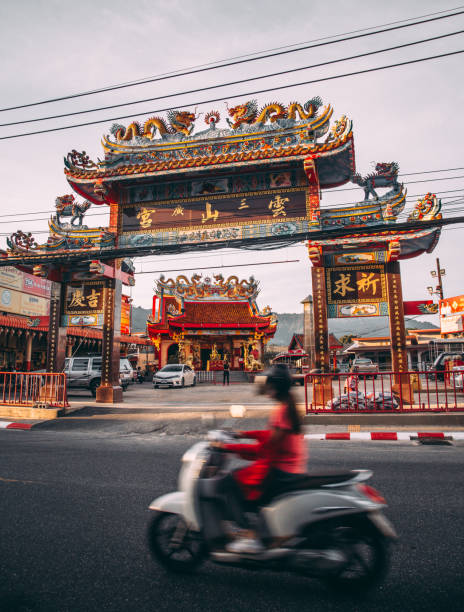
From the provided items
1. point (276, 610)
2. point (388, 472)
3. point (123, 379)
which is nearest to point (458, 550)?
point (276, 610)

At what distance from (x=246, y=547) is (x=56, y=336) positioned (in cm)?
1494

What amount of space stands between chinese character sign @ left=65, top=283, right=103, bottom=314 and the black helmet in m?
13.8

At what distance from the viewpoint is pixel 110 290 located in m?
15.7

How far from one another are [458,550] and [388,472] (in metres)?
2.48

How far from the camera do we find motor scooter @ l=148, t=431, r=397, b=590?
8.87ft

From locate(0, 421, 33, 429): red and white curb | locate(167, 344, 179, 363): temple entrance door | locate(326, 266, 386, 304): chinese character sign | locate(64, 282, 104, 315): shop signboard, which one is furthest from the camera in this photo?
locate(167, 344, 179, 363): temple entrance door

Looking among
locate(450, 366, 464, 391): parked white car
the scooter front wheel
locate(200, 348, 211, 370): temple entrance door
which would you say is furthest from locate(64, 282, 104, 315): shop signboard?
locate(200, 348, 211, 370): temple entrance door

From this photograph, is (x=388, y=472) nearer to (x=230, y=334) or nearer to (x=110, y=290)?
(x=110, y=290)

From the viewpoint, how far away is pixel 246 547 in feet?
9.23

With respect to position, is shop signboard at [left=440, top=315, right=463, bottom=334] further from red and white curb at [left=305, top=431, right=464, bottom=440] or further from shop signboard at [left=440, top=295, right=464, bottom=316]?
red and white curb at [left=305, top=431, right=464, bottom=440]

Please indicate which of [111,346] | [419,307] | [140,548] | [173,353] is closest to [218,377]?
[173,353]

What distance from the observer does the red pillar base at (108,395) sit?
14.9 m

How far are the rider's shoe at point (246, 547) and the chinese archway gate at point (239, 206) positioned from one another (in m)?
10.6

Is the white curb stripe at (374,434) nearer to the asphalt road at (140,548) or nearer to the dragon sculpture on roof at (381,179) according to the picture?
the asphalt road at (140,548)
